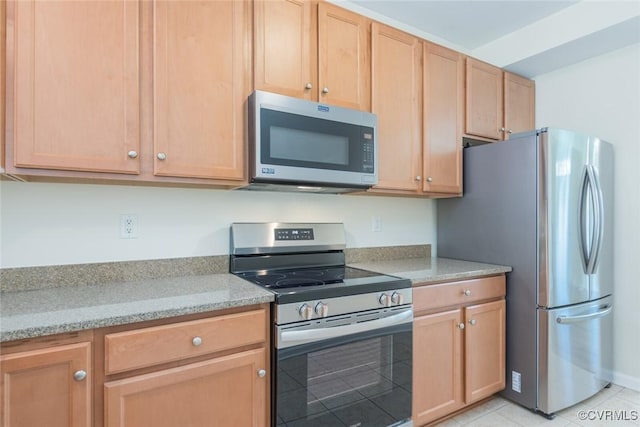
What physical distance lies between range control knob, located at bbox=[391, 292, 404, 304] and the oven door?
0.05 metres

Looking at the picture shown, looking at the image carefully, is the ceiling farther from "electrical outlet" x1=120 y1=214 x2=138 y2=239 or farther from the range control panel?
"electrical outlet" x1=120 y1=214 x2=138 y2=239

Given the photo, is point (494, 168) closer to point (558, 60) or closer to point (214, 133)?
point (558, 60)

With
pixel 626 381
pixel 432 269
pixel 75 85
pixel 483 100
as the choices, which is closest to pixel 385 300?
pixel 432 269

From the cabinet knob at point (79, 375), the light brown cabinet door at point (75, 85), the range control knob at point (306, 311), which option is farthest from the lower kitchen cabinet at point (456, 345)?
the light brown cabinet door at point (75, 85)

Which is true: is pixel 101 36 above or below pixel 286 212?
above

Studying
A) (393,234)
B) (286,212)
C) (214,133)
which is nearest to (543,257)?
(393,234)

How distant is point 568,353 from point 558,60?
6.77 ft

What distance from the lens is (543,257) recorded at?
2.04m

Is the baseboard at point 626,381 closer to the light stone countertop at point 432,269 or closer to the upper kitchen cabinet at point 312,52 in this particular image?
the light stone countertop at point 432,269

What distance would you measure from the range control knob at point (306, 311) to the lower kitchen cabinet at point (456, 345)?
0.64m

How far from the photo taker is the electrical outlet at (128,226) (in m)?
1.68

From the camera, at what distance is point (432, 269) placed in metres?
2.08

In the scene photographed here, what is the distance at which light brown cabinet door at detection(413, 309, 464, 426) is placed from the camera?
1.84 metres

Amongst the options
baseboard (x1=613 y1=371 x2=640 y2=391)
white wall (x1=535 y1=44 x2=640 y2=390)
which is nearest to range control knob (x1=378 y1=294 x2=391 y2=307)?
white wall (x1=535 y1=44 x2=640 y2=390)
